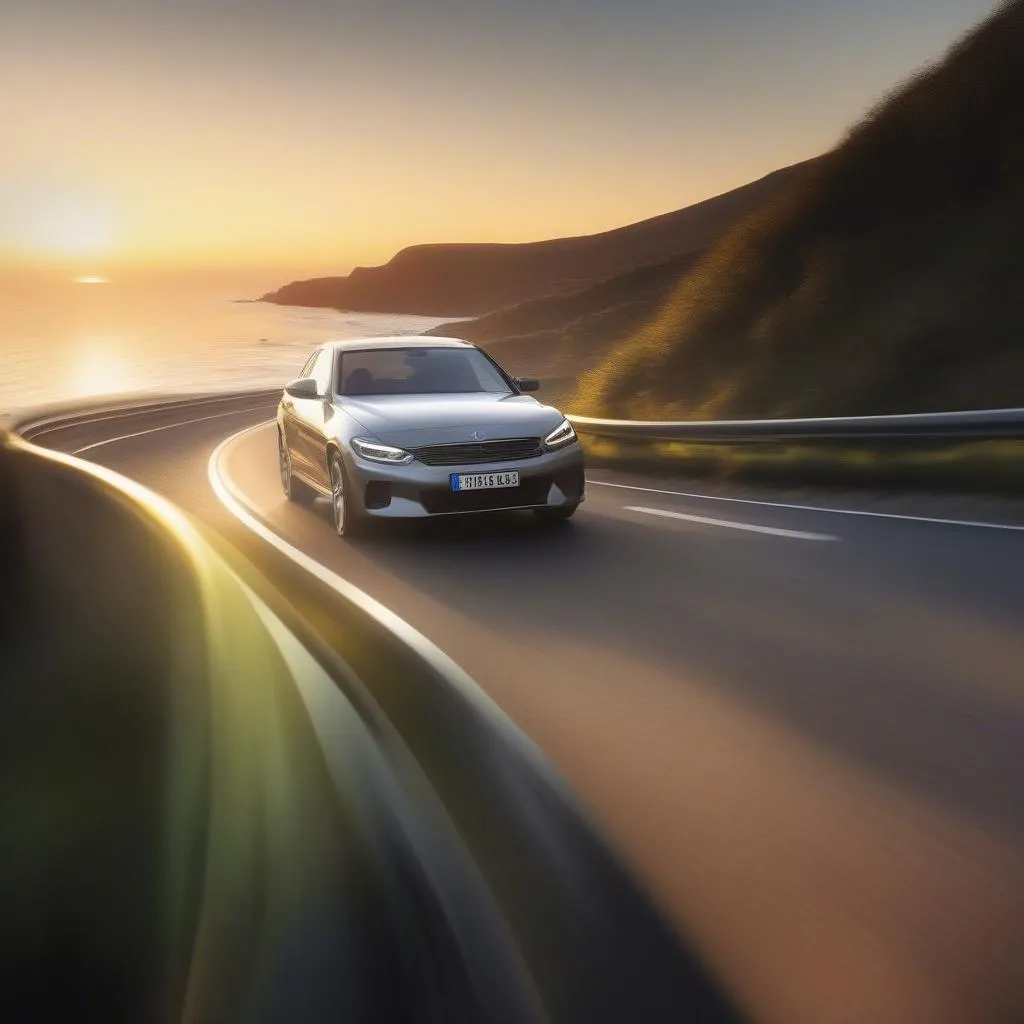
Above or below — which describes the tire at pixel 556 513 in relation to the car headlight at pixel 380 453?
below

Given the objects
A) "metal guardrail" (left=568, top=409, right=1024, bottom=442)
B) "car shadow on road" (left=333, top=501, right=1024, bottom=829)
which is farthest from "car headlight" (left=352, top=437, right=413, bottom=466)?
"metal guardrail" (left=568, top=409, right=1024, bottom=442)

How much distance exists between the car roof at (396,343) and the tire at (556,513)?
7.20 ft

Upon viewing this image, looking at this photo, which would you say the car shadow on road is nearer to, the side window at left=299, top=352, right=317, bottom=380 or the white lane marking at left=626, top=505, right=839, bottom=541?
the white lane marking at left=626, top=505, right=839, bottom=541

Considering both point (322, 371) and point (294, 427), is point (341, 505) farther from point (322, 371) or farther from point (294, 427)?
point (294, 427)

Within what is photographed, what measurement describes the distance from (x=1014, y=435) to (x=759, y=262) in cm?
2613

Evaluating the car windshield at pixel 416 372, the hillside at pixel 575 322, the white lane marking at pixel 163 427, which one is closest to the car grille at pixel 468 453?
the car windshield at pixel 416 372

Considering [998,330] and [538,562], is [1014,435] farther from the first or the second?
[998,330]

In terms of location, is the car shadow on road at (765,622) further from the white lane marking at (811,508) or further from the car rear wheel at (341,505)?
the white lane marking at (811,508)

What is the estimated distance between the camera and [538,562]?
27.6ft

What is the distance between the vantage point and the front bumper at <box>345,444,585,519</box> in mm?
9375

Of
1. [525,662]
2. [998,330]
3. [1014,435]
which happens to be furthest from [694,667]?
[998,330]

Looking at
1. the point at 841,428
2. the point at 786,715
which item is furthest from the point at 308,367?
the point at 786,715

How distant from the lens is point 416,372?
443 inches

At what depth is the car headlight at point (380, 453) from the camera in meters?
9.47
